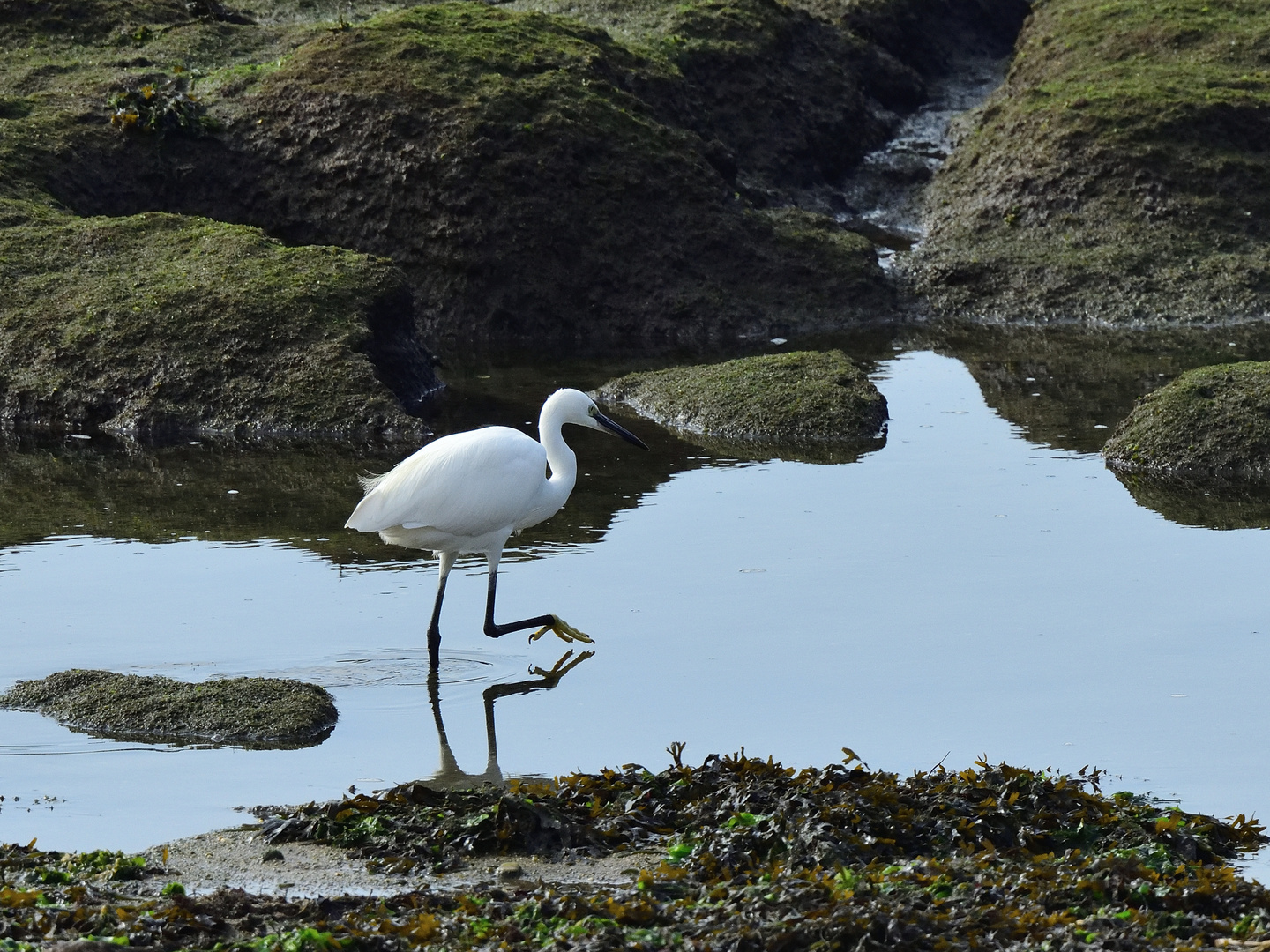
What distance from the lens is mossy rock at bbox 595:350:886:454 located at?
13656 mm

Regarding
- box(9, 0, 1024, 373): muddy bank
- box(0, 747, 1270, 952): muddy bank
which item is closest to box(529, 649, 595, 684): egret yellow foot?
box(0, 747, 1270, 952): muddy bank

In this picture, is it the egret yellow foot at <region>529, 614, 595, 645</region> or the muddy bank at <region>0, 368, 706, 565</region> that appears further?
the muddy bank at <region>0, 368, 706, 565</region>

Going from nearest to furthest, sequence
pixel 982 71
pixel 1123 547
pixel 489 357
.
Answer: pixel 1123 547
pixel 489 357
pixel 982 71

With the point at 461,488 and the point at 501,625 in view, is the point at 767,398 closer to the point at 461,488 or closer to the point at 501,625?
the point at 501,625

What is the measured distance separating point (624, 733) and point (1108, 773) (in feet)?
7.12

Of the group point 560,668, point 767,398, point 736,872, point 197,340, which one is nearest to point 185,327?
point 197,340

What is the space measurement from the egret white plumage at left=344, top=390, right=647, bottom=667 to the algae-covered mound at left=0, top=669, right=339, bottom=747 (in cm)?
105

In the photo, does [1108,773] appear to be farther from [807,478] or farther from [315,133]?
[315,133]

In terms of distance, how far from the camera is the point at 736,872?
18.5 feet

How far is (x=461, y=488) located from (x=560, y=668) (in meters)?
1.09

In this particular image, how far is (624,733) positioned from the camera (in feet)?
24.7

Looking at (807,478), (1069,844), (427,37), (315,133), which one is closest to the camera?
(1069,844)

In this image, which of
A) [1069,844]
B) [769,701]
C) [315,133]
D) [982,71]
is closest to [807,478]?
[769,701]

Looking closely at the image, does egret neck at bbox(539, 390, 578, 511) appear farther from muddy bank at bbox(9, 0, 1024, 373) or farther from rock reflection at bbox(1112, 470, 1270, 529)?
muddy bank at bbox(9, 0, 1024, 373)
